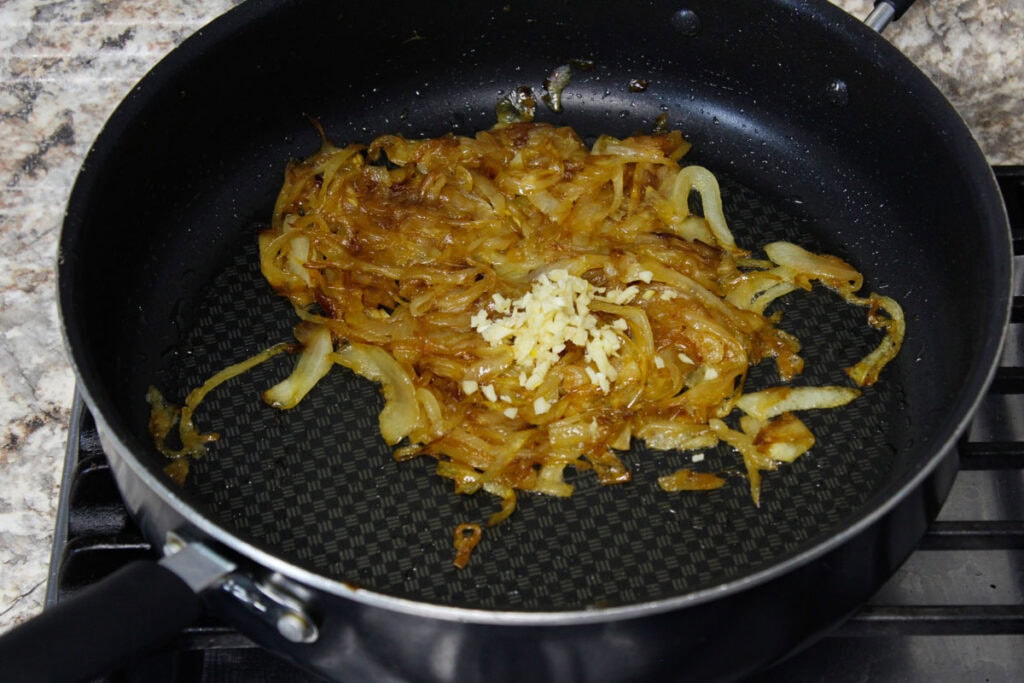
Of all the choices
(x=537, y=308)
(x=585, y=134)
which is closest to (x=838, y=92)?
(x=585, y=134)

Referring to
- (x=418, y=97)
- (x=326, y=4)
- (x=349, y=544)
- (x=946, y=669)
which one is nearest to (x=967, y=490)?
(x=946, y=669)

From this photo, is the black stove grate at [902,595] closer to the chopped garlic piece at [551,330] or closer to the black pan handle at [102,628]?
the black pan handle at [102,628]

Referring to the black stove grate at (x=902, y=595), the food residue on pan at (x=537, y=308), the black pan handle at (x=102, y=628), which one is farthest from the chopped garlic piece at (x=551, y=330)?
the black pan handle at (x=102, y=628)

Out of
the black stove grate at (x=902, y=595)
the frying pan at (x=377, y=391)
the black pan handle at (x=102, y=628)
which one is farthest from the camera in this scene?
the black stove grate at (x=902, y=595)

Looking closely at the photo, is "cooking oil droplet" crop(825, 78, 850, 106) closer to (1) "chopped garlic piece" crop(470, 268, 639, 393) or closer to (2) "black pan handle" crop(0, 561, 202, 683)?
(1) "chopped garlic piece" crop(470, 268, 639, 393)

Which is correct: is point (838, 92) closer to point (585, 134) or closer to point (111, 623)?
point (585, 134)

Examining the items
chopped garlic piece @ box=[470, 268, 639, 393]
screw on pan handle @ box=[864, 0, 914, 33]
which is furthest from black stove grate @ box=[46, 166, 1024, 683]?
screw on pan handle @ box=[864, 0, 914, 33]
